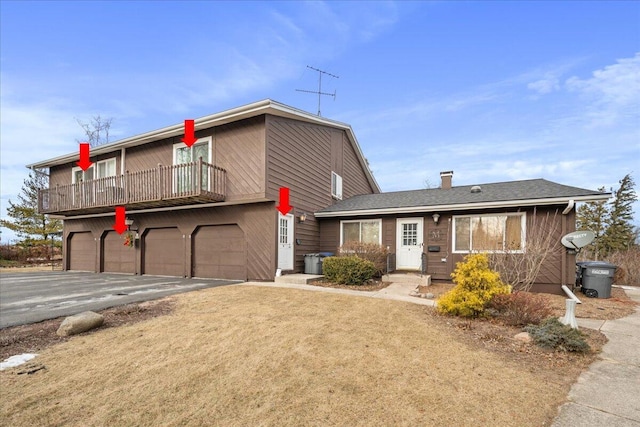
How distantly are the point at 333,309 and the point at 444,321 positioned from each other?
2028 millimetres

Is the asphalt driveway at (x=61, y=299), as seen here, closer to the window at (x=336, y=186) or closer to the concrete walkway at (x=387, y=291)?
the concrete walkway at (x=387, y=291)

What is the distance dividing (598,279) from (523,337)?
635cm

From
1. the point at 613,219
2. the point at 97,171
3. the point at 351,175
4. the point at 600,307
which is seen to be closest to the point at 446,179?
the point at 351,175

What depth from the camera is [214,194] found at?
10312 mm

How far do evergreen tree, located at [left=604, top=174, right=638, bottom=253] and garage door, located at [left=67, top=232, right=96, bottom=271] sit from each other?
32328 millimetres

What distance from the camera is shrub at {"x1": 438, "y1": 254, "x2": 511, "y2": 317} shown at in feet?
18.1

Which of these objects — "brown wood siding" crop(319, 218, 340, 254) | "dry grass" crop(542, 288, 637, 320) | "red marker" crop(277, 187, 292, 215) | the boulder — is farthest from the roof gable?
"dry grass" crop(542, 288, 637, 320)

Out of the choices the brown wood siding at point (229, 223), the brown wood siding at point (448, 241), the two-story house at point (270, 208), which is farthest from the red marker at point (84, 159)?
the brown wood siding at point (448, 241)

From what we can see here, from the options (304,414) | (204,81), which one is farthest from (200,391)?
(204,81)

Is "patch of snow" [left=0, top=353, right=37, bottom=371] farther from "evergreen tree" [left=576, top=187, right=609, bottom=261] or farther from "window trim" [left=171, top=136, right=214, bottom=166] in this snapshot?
"evergreen tree" [left=576, top=187, right=609, bottom=261]

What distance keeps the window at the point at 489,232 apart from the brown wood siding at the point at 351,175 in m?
6.76

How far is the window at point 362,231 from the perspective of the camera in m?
11.9

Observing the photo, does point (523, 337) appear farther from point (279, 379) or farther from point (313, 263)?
point (313, 263)

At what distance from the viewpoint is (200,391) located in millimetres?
3000
